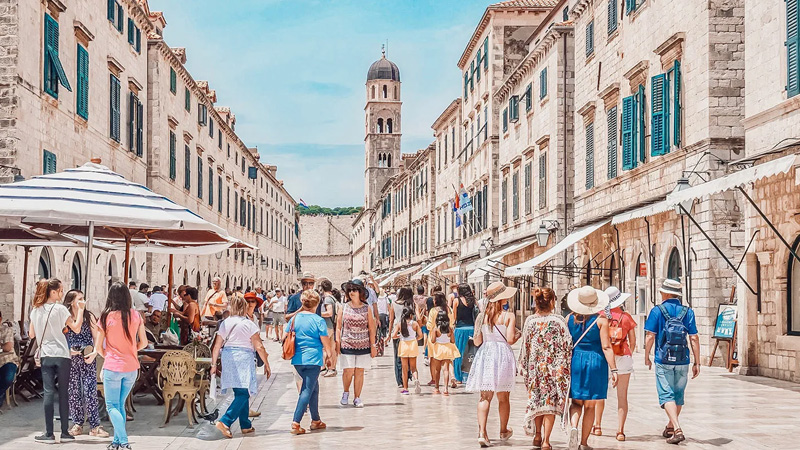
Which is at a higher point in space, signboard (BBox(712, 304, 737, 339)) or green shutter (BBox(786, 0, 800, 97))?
green shutter (BBox(786, 0, 800, 97))

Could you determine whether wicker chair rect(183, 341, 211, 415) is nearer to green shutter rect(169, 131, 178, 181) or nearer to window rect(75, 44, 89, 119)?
window rect(75, 44, 89, 119)

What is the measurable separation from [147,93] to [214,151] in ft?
43.5

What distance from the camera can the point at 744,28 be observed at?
1717 centimetres

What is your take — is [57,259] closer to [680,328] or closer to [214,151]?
[680,328]

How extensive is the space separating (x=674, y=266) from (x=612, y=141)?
457 cm

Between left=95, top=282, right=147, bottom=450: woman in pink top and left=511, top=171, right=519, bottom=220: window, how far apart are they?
2471 centimetres

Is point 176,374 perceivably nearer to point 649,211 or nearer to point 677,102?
point 649,211

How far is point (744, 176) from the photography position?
40.9ft

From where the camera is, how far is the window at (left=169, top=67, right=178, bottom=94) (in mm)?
32625

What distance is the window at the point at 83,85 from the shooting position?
21.5m

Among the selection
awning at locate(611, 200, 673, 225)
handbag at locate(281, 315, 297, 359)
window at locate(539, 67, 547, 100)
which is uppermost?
window at locate(539, 67, 547, 100)

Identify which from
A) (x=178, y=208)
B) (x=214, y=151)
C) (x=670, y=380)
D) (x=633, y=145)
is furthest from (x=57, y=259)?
(x=214, y=151)

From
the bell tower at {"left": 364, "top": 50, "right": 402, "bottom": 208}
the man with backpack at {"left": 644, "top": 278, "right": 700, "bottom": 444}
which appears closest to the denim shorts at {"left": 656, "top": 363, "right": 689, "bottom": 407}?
the man with backpack at {"left": 644, "top": 278, "right": 700, "bottom": 444}

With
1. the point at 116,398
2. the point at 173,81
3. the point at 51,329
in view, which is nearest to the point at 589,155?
the point at 173,81
